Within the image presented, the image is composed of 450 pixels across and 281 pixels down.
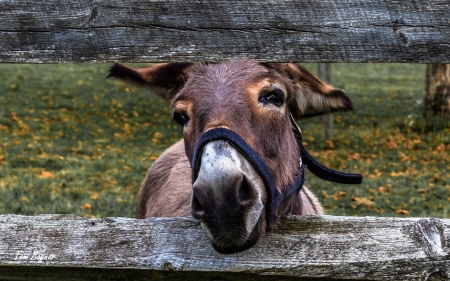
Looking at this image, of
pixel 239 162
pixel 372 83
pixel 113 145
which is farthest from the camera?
pixel 372 83

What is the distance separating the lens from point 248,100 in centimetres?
252

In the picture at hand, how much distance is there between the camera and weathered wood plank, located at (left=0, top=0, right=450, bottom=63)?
2215 mm

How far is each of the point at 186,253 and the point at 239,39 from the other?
89 centimetres

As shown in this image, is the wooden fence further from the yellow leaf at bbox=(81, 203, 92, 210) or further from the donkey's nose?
the yellow leaf at bbox=(81, 203, 92, 210)

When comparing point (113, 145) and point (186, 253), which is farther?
point (113, 145)

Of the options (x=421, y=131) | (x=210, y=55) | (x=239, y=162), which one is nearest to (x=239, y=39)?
(x=210, y=55)

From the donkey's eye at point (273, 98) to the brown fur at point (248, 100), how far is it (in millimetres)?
29

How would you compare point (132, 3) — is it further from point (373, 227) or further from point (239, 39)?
point (373, 227)

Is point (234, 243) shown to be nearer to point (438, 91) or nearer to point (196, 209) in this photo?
point (196, 209)

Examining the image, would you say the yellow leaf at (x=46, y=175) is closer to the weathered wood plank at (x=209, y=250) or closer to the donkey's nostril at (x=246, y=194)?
the weathered wood plank at (x=209, y=250)

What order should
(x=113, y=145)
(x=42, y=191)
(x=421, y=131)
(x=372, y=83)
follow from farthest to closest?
(x=372, y=83), (x=421, y=131), (x=113, y=145), (x=42, y=191)

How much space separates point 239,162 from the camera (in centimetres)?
222

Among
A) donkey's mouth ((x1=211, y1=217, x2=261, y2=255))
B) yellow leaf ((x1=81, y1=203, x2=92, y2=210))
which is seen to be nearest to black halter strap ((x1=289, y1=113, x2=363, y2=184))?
donkey's mouth ((x1=211, y1=217, x2=261, y2=255))

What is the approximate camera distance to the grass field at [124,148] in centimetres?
820
